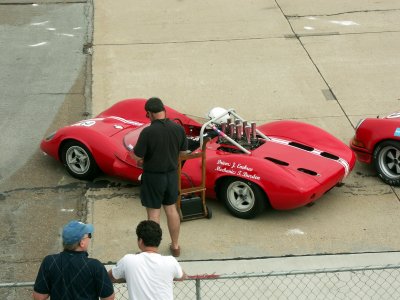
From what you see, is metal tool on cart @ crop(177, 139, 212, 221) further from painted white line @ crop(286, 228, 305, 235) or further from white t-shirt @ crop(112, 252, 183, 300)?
white t-shirt @ crop(112, 252, 183, 300)

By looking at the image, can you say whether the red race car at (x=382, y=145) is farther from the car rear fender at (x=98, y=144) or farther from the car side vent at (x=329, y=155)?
the car rear fender at (x=98, y=144)

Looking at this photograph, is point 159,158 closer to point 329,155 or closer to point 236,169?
point 236,169

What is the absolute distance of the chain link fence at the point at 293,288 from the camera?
6844 millimetres

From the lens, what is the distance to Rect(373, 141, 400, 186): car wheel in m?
8.79

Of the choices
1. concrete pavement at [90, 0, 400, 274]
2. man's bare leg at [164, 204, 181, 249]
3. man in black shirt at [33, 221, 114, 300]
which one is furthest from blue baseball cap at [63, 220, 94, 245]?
concrete pavement at [90, 0, 400, 274]

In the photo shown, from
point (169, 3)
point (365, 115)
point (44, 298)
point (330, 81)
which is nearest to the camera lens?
point (44, 298)

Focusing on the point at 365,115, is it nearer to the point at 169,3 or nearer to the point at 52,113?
the point at 52,113

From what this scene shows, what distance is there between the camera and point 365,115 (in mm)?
10883

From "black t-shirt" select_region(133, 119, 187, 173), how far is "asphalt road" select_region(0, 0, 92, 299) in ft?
4.68

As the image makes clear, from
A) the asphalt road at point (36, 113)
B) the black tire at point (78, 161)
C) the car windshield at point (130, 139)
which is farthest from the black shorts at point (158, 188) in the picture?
the black tire at point (78, 161)

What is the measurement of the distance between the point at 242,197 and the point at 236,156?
430 mm

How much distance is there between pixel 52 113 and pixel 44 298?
6453 mm

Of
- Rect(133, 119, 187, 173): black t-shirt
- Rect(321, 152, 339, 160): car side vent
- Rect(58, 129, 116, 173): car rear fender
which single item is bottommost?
Rect(58, 129, 116, 173): car rear fender

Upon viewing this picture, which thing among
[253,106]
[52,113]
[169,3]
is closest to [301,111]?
[253,106]
